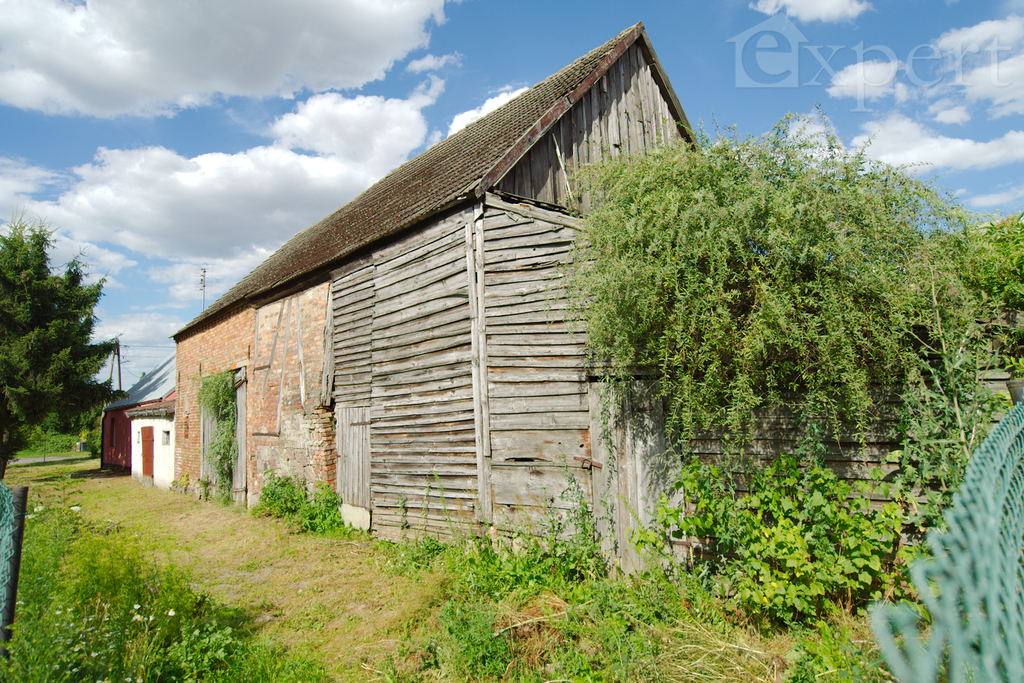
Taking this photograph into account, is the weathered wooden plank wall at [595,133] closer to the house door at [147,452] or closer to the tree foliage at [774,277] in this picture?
the tree foliage at [774,277]

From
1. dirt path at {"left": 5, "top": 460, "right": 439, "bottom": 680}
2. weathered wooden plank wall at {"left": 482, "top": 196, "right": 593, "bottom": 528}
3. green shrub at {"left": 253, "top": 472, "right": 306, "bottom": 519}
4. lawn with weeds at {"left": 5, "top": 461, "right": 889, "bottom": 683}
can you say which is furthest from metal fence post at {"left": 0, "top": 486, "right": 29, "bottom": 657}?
green shrub at {"left": 253, "top": 472, "right": 306, "bottom": 519}

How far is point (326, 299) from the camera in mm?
10086

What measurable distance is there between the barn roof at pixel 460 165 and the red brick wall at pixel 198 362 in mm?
705

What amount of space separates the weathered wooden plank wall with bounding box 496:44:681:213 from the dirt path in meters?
5.44

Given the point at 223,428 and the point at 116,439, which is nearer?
the point at 223,428

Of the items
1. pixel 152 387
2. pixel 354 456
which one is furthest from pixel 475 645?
pixel 152 387

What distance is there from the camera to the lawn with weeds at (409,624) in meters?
3.52

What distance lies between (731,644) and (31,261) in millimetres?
24789

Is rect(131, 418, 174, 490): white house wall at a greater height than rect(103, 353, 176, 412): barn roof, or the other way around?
rect(103, 353, 176, 412): barn roof

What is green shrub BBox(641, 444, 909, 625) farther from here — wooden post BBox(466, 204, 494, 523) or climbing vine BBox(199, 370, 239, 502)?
climbing vine BBox(199, 370, 239, 502)

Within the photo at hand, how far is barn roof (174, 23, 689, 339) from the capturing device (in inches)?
298

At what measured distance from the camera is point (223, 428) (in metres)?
13.2

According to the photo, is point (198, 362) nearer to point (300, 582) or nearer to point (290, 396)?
point (290, 396)

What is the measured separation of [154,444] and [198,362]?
492cm
